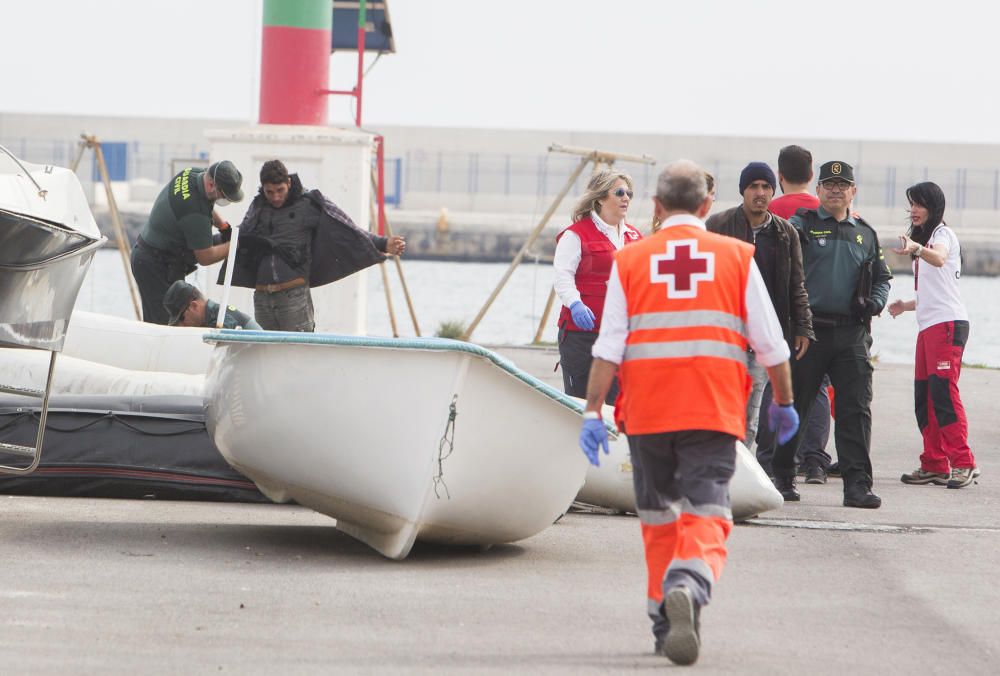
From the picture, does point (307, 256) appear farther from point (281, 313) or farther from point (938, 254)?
point (938, 254)

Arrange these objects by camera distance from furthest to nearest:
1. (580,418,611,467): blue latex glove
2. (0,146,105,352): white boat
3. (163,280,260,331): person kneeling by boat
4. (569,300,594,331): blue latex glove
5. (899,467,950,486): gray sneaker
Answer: (163,280,260,331): person kneeling by boat, (899,467,950,486): gray sneaker, (569,300,594,331): blue latex glove, (0,146,105,352): white boat, (580,418,611,467): blue latex glove

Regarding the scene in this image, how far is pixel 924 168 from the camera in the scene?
9350cm

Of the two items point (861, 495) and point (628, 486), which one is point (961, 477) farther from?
point (628, 486)

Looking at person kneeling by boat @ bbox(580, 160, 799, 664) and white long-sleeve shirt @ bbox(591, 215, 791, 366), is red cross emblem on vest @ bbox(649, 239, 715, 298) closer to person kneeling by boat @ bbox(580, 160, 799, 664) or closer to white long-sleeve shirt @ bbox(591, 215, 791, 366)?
person kneeling by boat @ bbox(580, 160, 799, 664)

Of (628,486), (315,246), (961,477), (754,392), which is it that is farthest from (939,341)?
(315,246)

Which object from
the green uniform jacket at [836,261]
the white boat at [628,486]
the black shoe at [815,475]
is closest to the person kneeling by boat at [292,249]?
the white boat at [628,486]

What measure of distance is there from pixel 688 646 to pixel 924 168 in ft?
303

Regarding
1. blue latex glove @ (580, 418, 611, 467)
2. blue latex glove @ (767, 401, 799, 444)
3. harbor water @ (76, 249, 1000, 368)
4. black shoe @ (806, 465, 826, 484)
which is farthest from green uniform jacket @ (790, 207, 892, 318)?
harbor water @ (76, 249, 1000, 368)

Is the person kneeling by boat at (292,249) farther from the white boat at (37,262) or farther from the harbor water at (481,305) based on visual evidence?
the harbor water at (481,305)

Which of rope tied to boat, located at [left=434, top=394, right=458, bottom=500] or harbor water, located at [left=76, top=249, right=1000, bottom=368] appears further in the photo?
harbor water, located at [left=76, top=249, right=1000, bottom=368]

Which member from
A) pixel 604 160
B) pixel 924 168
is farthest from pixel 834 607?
pixel 924 168

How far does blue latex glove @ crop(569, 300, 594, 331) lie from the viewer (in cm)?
807

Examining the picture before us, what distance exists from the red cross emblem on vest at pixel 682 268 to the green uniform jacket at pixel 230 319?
4748 millimetres

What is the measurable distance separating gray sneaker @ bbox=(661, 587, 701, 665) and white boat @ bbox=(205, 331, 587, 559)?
1.52 m
